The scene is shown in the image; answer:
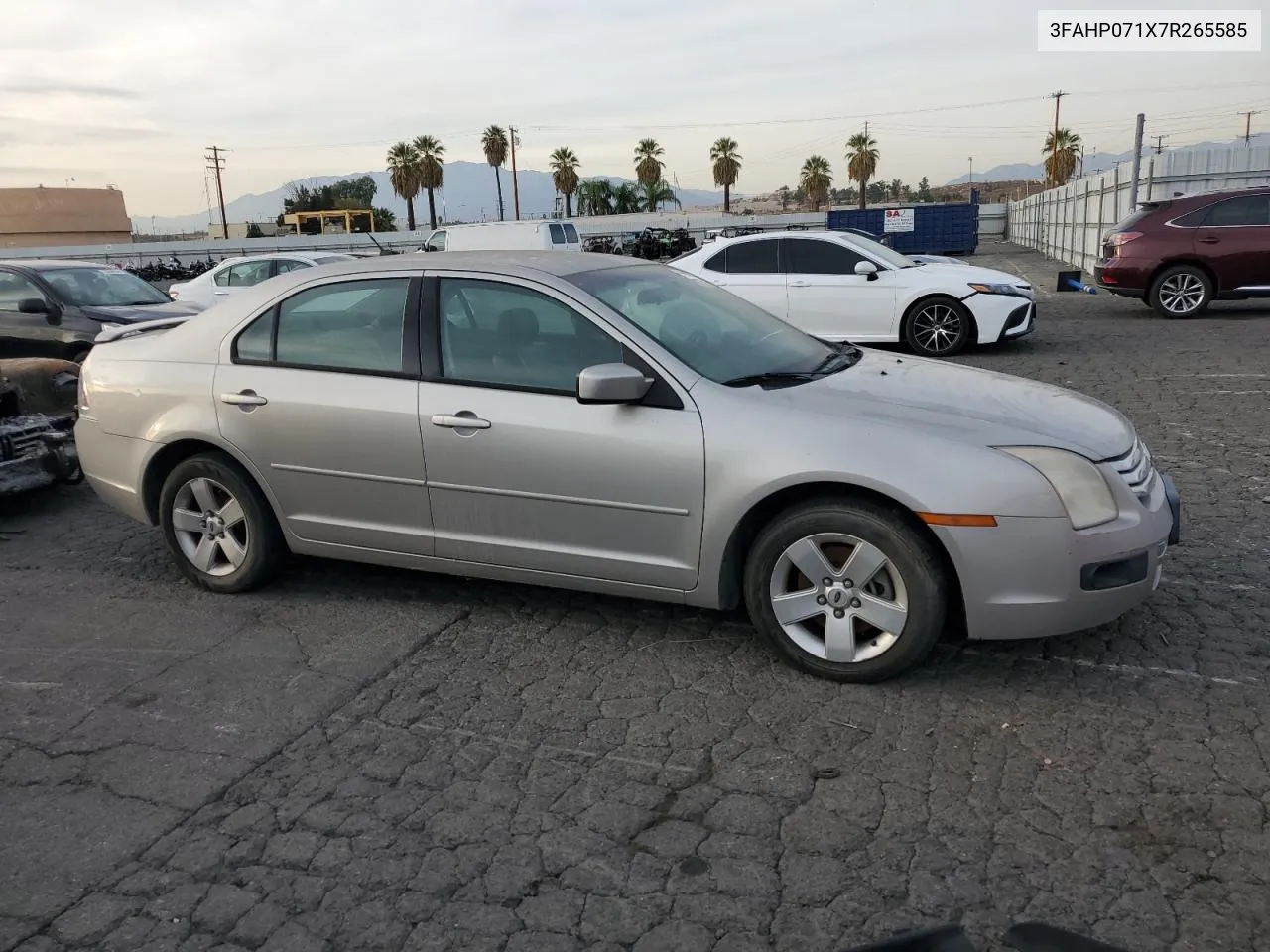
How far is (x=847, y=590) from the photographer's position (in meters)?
3.79

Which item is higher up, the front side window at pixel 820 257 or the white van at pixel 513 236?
the white van at pixel 513 236

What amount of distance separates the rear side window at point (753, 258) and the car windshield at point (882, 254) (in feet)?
3.16

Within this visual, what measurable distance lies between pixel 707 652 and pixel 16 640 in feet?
10.3

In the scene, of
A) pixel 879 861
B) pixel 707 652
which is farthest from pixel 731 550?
pixel 879 861

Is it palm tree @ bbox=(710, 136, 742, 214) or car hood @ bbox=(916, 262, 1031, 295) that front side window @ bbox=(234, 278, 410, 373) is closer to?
car hood @ bbox=(916, 262, 1031, 295)

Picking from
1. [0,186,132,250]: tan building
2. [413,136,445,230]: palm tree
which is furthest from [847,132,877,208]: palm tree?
[0,186,132,250]: tan building

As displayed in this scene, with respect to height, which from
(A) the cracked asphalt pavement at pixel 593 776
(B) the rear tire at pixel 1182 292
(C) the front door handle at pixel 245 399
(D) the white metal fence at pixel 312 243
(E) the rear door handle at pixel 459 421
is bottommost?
(A) the cracked asphalt pavement at pixel 593 776

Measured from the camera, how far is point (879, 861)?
2.85 meters

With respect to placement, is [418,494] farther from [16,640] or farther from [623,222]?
[623,222]

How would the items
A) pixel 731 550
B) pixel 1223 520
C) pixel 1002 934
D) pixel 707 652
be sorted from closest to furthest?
pixel 1002 934
pixel 731 550
pixel 707 652
pixel 1223 520

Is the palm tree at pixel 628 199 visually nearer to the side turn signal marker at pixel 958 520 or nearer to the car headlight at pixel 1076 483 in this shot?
the car headlight at pixel 1076 483

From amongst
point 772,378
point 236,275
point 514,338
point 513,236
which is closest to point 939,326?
point 772,378

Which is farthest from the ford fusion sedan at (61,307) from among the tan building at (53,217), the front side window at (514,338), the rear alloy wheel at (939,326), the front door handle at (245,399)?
the tan building at (53,217)

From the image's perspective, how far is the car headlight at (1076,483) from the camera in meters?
3.62
